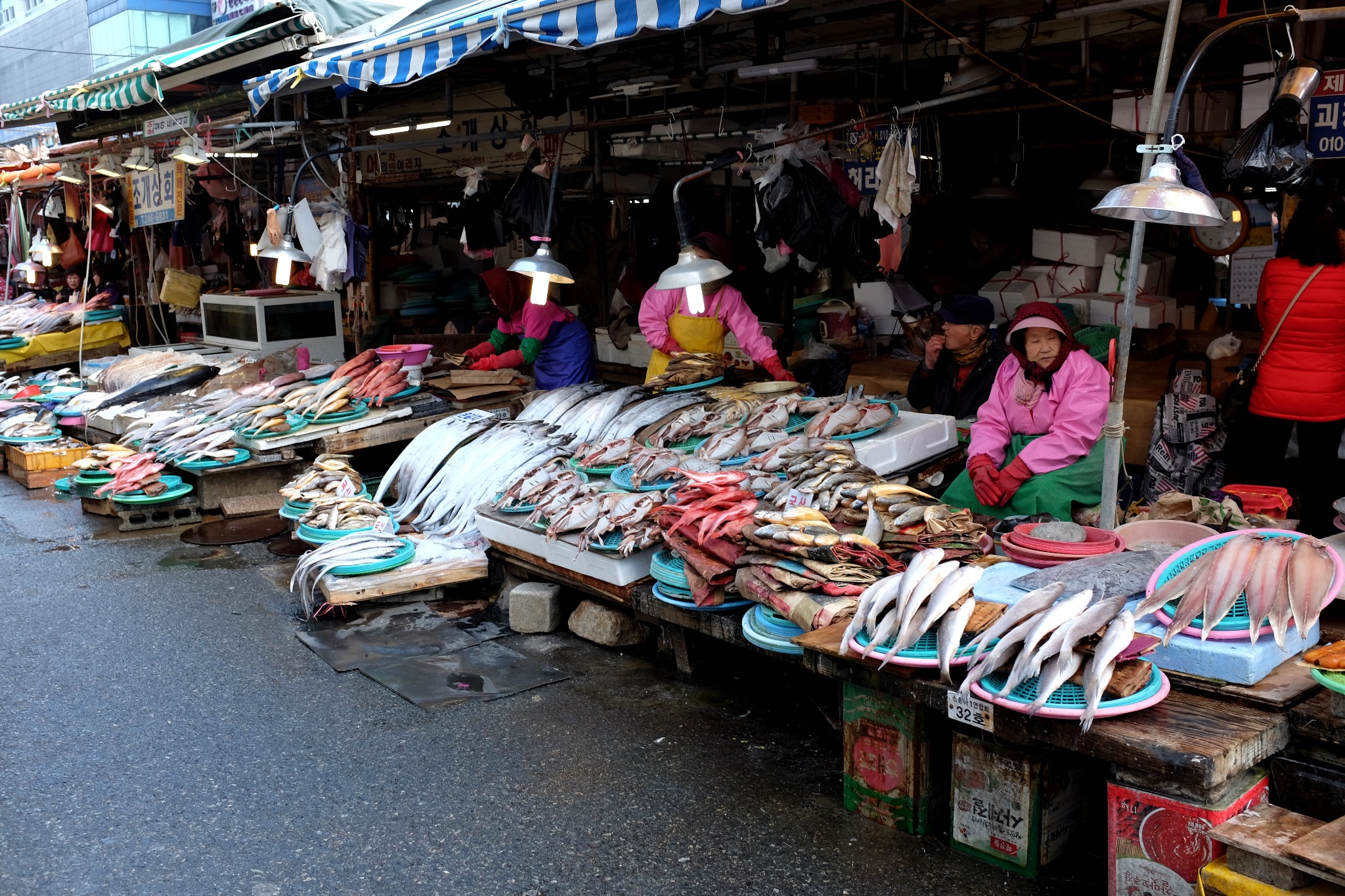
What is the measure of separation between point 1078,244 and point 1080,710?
6.51 metres

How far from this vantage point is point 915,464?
631cm

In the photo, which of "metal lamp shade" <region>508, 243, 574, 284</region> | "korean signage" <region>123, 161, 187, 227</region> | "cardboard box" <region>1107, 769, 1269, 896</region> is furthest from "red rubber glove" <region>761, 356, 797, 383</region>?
"korean signage" <region>123, 161, 187, 227</region>

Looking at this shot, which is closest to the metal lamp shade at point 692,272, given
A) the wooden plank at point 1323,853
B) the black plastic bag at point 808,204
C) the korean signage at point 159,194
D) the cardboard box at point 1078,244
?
the black plastic bag at point 808,204

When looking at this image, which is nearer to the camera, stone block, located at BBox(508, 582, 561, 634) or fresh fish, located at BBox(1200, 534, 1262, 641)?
fresh fish, located at BBox(1200, 534, 1262, 641)

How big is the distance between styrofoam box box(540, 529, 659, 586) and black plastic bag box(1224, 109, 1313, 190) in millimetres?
3148

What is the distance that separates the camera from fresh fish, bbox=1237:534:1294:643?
3422 millimetres

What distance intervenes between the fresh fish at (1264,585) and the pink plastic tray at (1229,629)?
0.05 metres

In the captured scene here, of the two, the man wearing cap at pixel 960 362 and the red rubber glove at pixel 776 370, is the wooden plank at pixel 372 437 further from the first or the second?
the man wearing cap at pixel 960 362

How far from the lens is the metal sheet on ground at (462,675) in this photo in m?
5.39

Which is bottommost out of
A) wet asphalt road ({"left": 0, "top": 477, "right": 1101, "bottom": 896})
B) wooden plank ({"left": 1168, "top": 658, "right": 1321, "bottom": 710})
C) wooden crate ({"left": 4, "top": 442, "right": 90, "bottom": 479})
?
A: wet asphalt road ({"left": 0, "top": 477, "right": 1101, "bottom": 896})

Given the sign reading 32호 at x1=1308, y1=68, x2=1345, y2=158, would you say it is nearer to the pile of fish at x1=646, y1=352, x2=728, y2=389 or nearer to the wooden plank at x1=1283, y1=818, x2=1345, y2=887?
the pile of fish at x1=646, y1=352, x2=728, y2=389

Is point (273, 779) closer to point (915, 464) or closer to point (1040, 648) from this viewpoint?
point (1040, 648)

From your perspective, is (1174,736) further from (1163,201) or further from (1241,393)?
(1241,393)

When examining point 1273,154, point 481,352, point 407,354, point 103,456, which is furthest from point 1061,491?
point 103,456
